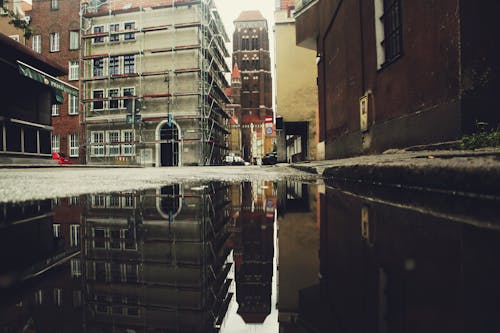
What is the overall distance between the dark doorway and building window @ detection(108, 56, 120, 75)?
659 centimetres

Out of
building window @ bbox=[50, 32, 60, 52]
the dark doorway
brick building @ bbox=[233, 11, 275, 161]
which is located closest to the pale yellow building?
the dark doorway

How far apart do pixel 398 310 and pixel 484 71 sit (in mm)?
3859

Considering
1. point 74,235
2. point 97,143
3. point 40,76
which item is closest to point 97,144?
point 97,143

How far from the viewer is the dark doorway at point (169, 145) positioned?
27.4m

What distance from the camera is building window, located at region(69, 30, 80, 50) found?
99.3 ft

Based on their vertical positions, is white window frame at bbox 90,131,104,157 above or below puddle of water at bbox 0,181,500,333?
above

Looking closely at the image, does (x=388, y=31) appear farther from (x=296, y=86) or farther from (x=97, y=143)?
(x=97, y=143)

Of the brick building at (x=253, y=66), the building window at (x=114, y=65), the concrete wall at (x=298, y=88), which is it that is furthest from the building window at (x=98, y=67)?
the brick building at (x=253, y=66)

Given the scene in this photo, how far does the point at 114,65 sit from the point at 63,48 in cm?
558

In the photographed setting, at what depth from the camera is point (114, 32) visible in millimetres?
28391

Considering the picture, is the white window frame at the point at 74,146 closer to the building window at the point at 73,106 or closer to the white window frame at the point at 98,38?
the building window at the point at 73,106

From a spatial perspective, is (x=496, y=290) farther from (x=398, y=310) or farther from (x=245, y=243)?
(x=245, y=243)

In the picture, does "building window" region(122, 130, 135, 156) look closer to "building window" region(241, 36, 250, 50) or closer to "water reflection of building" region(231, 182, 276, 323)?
"water reflection of building" region(231, 182, 276, 323)

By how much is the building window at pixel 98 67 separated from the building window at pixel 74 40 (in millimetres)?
2779
